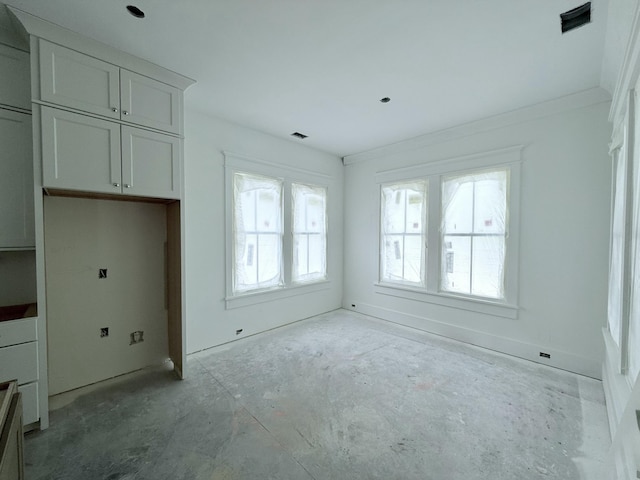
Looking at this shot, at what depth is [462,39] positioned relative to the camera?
1.98 metres

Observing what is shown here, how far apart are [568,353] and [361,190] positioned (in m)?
3.39

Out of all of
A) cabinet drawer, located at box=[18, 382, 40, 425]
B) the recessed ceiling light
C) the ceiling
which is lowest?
cabinet drawer, located at box=[18, 382, 40, 425]

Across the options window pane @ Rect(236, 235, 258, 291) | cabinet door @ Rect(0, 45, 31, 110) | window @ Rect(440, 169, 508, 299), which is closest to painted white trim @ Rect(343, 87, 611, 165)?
window @ Rect(440, 169, 508, 299)

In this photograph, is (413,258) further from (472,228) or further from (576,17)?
(576,17)

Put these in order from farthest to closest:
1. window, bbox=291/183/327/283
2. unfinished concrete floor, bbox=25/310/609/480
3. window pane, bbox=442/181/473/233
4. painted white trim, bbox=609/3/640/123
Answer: window, bbox=291/183/327/283, window pane, bbox=442/181/473/233, unfinished concrete floor, bbox=25/310/609/480, painted white trim, bbox=609/3/640/123

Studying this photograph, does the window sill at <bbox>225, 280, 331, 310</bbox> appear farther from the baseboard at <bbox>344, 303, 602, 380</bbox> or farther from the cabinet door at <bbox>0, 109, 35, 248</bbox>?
the cabinet door at <bbox>0, 109, 35, 248</bbox>

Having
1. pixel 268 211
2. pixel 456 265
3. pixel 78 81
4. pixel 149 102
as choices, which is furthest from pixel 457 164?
pixel 78 81

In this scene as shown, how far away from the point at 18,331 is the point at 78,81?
1.83 metres

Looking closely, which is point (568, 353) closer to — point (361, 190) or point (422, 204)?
point (422, 204)

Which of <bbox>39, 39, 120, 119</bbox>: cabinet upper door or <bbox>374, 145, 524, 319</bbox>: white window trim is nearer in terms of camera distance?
<bbox>39, 39, 120, 119</bbox>: cabinet upper door

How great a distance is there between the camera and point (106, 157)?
2150mm

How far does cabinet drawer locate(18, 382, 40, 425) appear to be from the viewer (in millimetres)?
1867

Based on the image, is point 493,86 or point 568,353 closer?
point 493,86

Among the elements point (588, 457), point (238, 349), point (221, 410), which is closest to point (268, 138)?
point (238, 349)
